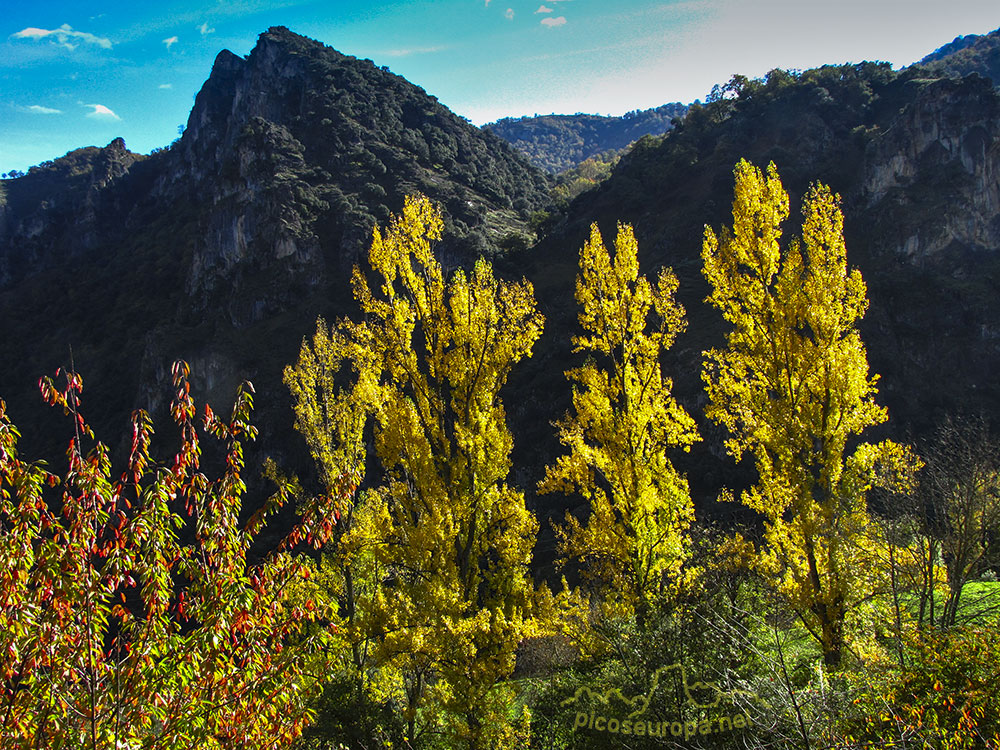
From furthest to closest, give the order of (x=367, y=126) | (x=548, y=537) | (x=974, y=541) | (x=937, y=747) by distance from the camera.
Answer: (x=367, y=126) < (x=548, y=537) < (x=974, y=541) < (x=937, y=747)

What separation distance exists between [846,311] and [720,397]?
2.32 m

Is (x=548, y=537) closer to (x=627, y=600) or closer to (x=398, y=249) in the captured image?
(x=627, y=600)

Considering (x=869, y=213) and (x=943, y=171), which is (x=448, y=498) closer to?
(x=869, y=213)

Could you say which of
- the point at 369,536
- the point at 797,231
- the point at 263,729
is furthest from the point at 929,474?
the point at 797,231

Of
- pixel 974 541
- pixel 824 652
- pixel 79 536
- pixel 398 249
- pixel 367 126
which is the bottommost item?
pixel 824 652

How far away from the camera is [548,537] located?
100 ft

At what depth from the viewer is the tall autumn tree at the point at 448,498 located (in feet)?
24.5

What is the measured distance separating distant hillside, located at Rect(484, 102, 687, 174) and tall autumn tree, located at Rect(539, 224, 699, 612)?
14722cm

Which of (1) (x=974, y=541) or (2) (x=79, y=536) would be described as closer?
(2) (x=79, y=536)

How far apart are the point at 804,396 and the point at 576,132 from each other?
179926mm

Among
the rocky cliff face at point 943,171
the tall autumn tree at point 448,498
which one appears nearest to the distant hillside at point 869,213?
the rocky cliff face at point 943,171

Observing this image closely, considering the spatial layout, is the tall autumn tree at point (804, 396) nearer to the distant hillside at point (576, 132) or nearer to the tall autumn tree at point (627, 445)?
the tall autumn tree at point (627, 445)

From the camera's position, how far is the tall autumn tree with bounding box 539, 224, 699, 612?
385 inches

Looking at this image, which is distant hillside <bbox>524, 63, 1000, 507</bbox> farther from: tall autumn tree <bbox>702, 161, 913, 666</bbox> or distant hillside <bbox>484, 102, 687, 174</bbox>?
distant hillside <bbox>484, 102, 687, 174</bbox>
